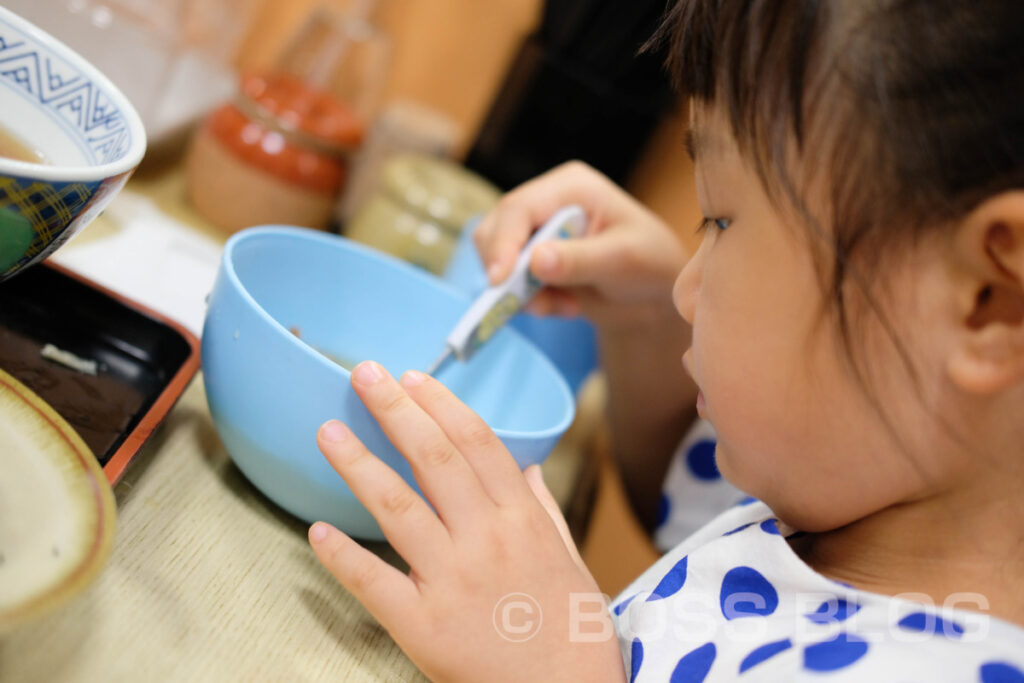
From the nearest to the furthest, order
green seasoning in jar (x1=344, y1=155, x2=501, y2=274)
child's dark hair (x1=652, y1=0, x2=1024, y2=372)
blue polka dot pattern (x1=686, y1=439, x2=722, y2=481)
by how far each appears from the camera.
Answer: child's dark hair (x1=652, y1=0, x2=1024, y2=372) → blue polka dot pattern (x1=686, y1=439, x2=722, y2=481) → green seasoning in jar (x1=344, y1=155, x2=501, y2=274)

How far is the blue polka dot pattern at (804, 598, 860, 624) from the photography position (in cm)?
44

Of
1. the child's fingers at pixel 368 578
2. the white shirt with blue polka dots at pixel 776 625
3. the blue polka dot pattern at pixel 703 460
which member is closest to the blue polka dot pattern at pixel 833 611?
the white shirt with blue polka dots at pixel 776 625

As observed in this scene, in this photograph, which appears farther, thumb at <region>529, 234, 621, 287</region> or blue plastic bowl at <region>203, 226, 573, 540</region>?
thumb at <region>529, 234, 621, 287</region>

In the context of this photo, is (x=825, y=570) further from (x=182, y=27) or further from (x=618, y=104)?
(x=182, y=27)

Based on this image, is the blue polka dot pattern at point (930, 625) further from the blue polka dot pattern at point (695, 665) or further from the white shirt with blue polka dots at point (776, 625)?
the blue polka dot pattern at point (695, 665)

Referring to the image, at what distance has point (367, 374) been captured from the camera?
0.44 meters

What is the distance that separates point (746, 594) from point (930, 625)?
0.11 m

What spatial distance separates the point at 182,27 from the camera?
3.28 feet

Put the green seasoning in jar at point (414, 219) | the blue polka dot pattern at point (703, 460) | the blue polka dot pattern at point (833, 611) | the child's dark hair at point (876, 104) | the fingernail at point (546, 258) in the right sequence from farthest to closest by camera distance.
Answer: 1. the green seasoning in jar at point (414, 219)
2. the blue polka dot pattern at point (703, 460)
3. the fingernail at point (546, 258)
4. the blue polka dot pattern at point (833, 611)
5. the child's dark hair at point (876, 104)

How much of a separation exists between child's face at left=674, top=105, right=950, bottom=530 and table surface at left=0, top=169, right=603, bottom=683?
0.78 feet

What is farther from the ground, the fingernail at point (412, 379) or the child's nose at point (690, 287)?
the child's nose at point (690, 287)

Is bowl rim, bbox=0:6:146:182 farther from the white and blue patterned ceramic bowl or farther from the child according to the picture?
the child

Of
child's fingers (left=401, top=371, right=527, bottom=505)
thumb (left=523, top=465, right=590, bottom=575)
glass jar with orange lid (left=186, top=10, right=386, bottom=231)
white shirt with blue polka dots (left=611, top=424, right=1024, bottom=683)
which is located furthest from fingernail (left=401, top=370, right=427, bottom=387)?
glass jar with orange lid (left=186, top=10, right=386, bottom=231)

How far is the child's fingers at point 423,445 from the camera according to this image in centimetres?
44
